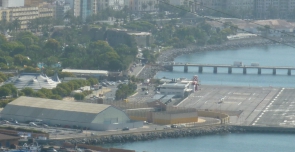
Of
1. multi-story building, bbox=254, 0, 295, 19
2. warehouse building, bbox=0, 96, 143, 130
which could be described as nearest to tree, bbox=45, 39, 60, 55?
warehouse building, bbox=0, 96, 143, 130

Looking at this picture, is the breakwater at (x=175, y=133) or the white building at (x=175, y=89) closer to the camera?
the breakwater at (x=175, y=133)

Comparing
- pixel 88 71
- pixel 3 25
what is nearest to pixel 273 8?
pixel 3 25

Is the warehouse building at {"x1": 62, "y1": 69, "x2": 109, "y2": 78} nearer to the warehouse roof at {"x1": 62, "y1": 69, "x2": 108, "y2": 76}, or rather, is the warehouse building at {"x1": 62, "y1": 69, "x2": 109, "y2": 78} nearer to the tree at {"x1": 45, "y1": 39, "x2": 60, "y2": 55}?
the warehouse roof at {"x1": 62, "y1": 69, "x2": 108, "y2": 76}

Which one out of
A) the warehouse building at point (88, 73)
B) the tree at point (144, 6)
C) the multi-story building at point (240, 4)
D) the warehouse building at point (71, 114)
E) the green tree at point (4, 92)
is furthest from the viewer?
the multi-story building at point (240, 4)

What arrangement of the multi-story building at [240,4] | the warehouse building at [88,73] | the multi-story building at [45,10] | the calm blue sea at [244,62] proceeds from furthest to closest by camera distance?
1. the multi-story building at [240,4]
2. the multi-story building at [45,10]
3. the calm blue sea at [244,62]
4. the warehouse building at [88,73]

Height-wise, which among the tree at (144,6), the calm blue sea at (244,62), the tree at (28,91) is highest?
the tree at (144,6)

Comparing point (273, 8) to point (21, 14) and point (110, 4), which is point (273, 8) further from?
point (21, 14)

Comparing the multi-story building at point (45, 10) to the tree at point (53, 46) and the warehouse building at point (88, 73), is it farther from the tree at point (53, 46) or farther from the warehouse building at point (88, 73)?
the warehouse building at point (88, 73)

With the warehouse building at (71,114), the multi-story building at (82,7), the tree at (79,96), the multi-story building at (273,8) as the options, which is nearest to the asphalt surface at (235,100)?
the tree at (79,96)
